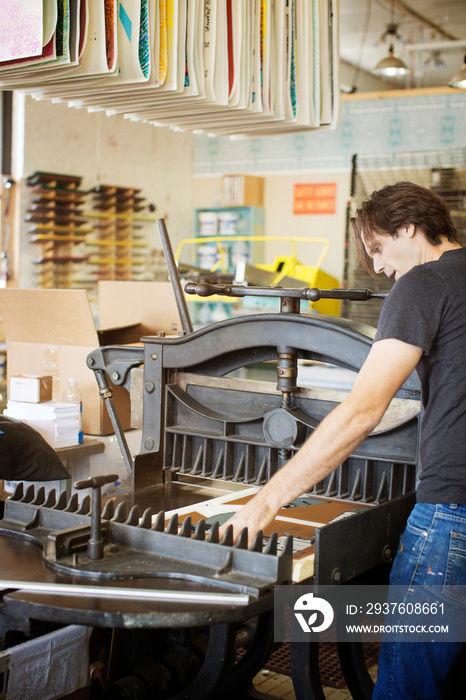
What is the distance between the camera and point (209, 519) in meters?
1.52

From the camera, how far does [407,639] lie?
137cm

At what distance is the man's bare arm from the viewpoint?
1.31m

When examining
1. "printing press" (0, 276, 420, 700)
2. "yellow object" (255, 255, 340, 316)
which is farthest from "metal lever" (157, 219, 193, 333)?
"yellow object" (255, 255, 340, 316)

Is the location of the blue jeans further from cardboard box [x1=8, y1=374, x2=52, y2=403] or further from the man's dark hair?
cardboard box [x1=8, y1=374, x2=52, y2=403]

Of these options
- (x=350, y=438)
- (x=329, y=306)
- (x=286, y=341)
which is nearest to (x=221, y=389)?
(x=286, y=341)

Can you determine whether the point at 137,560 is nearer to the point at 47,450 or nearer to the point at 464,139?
the point at 47,450

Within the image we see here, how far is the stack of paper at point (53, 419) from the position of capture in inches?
103

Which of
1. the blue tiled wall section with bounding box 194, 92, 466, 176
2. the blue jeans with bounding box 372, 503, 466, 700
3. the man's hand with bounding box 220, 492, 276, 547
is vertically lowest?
the blue jeans with bounding box 372, 503, 466, 700

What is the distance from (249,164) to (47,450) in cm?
655

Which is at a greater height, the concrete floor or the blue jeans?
the blue jeans

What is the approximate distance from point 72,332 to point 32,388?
0.25 metres

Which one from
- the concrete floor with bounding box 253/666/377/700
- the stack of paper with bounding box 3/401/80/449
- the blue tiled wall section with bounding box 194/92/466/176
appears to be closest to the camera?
the concrete floor with bounding box 253/666/377/700

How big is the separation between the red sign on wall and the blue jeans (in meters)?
6.77

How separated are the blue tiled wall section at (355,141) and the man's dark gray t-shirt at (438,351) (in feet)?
17.6
